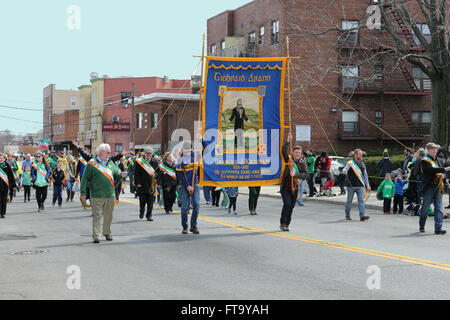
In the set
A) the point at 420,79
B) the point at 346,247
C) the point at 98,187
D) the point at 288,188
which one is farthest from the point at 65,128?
the point at 346,247

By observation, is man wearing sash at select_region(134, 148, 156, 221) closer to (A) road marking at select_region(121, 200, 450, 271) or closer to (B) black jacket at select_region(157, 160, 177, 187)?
(B) black jacket at select_region(157, 160, 177, 187)

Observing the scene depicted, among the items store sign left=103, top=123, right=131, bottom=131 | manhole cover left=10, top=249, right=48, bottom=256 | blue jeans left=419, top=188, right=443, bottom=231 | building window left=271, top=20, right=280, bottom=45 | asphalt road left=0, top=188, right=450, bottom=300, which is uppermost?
building window left=271, top=20, right=280, bottom=45

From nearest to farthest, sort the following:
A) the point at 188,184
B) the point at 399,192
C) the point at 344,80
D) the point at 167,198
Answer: the point at 188,184 → the point at 399,192 → the point at 167,198 → the point at 344,80

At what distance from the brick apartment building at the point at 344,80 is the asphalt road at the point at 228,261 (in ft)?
83.8

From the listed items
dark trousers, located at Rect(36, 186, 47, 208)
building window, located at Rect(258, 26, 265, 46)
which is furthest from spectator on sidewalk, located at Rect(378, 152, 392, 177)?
building window, located at Rect(258, 26, 265, 46)

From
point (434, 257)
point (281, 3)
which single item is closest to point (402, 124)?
point (281, 3)

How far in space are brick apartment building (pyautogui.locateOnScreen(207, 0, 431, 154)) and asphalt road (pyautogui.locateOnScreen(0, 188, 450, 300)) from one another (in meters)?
25.5

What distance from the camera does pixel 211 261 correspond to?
389 inches

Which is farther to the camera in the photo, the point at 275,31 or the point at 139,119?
the point at 139,119

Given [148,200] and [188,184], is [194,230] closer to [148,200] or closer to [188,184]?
[188,184]

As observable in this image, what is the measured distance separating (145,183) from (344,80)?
27.7 m

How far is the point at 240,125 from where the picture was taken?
46.7 ft

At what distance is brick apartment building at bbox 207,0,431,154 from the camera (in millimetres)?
40469
